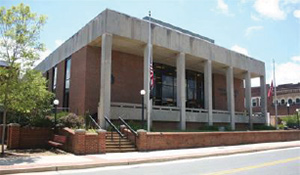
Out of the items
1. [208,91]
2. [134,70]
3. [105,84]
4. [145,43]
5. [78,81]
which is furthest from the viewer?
[208,91]

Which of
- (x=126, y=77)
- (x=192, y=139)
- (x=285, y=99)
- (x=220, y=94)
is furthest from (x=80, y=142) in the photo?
(x=285, y=99)

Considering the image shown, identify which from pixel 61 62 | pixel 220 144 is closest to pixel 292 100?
pixel 220 144

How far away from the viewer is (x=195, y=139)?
18.5 m

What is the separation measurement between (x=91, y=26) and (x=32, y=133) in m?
9.48

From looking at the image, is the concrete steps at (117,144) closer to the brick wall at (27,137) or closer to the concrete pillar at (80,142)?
the concrete pillar at (80,142)

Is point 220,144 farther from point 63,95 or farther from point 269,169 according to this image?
point 63,95

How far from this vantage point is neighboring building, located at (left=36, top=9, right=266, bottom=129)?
20436 millimetres

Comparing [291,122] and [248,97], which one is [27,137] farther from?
[291,122]

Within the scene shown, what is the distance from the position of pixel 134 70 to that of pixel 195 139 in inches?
372

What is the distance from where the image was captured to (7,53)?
13.8 m

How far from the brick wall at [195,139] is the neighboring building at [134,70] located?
7.79 ft

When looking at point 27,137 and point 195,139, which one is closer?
point 27,137

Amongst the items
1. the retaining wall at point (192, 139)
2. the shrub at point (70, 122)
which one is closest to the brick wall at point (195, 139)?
the retaining wall at point (192, 139)

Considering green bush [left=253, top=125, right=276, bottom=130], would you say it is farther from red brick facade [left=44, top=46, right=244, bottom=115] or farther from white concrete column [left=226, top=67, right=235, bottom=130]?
red brick facade [left=44, top=46, right=244, bottom=115]
